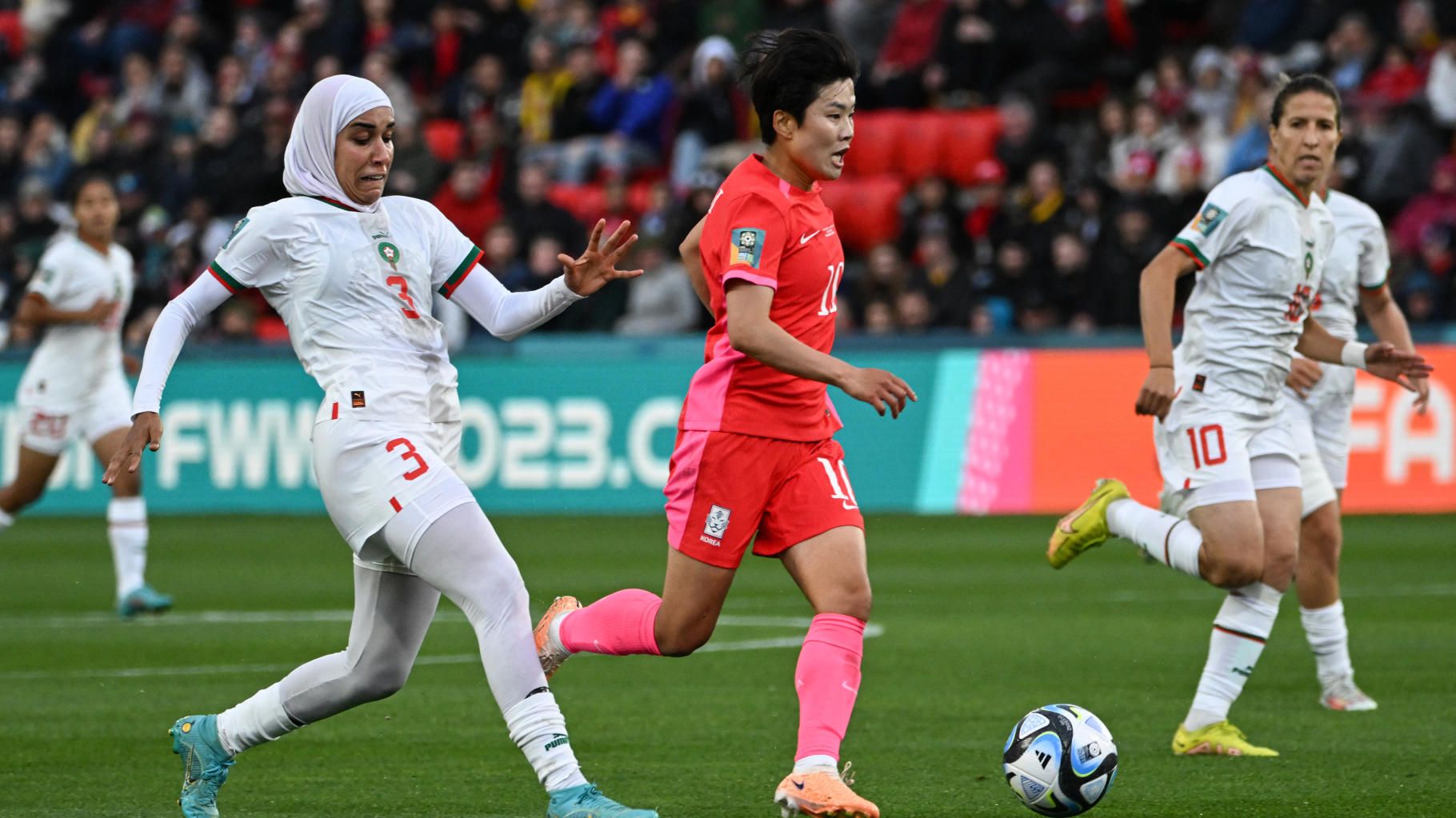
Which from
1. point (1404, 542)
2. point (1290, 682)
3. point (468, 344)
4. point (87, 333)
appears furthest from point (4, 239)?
point (1290, 682)

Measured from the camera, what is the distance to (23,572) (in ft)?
50.5

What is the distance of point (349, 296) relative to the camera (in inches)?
247

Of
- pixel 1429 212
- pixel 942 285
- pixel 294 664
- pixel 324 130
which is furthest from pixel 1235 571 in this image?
pixel 1429 212

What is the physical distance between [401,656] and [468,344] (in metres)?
14.2

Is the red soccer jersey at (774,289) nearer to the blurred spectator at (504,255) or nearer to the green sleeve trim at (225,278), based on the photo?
the green sleeve trim at (225,278)

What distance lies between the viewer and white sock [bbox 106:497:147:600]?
40.9 feet

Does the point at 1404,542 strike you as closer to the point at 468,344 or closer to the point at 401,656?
the point at 468,344

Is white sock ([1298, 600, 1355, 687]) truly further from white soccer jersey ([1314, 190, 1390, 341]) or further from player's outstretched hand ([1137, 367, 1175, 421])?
player's outstretched hand ([1137, 367, 1175, 421])

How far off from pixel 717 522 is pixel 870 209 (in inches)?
614

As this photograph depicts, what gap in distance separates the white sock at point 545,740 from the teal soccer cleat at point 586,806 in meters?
0.02

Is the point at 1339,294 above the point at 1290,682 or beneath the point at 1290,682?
above

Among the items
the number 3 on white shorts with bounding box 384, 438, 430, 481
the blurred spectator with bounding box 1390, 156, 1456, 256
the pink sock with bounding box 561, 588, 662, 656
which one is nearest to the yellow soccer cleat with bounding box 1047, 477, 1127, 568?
the pink sock with bounding box 561, 588, 662, 656

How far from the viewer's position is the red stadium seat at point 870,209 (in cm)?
2177

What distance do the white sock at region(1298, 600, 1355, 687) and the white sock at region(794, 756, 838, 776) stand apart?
142 inches
